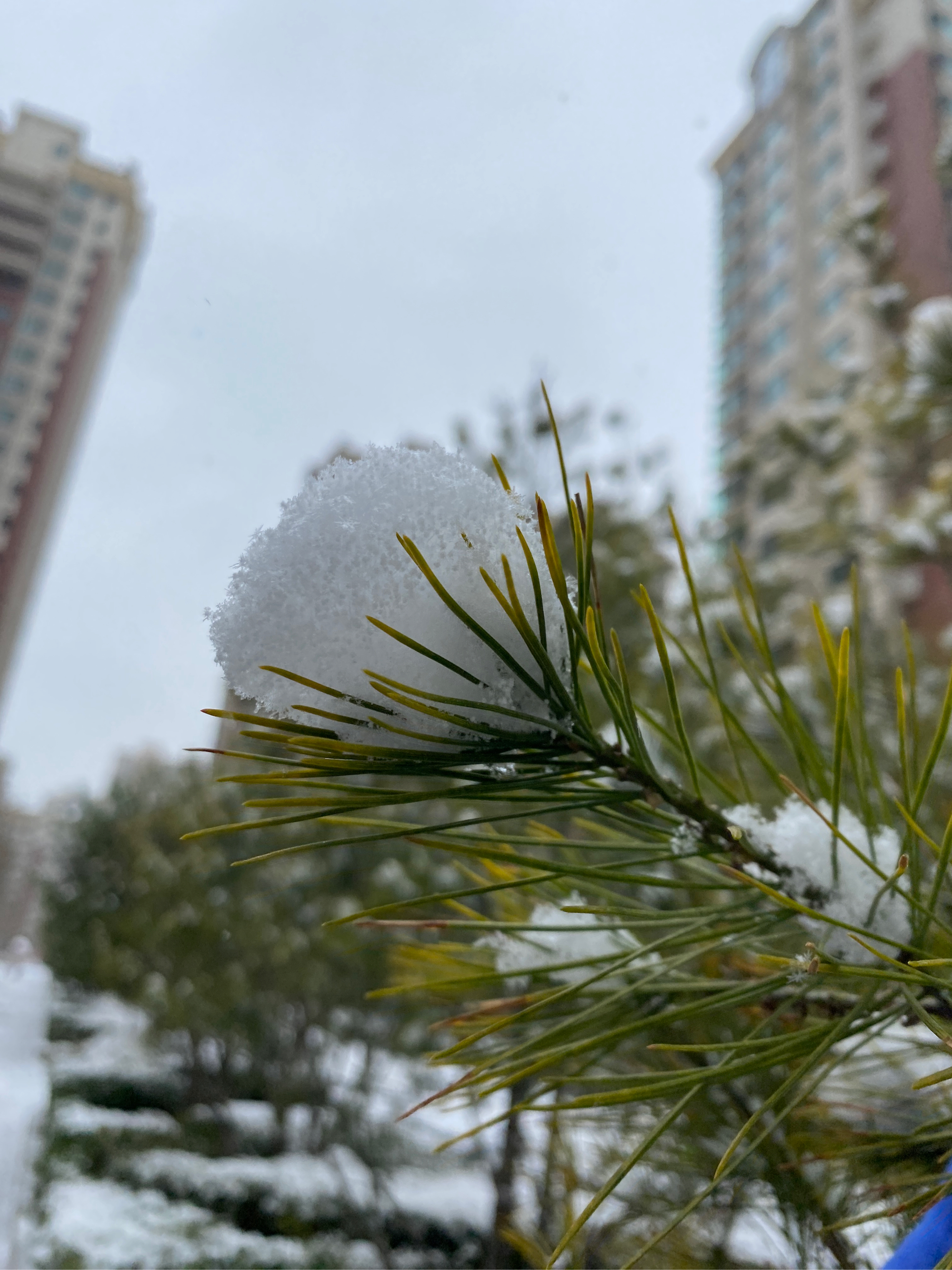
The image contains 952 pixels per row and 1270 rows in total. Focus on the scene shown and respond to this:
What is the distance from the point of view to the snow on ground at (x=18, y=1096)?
5.68m

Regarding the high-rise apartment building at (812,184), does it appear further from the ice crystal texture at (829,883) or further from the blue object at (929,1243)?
the blue object at (929,1243)

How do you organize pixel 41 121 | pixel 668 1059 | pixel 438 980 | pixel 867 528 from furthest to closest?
pixel 41 121, pixel 867 528, pixel 668 1059, pixel 438 980

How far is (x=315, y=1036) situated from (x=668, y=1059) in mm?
7318

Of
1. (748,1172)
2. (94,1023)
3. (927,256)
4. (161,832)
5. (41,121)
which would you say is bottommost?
(94,1023)

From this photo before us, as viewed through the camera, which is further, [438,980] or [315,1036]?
[315,1036]

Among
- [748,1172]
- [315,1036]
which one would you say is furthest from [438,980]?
[315,1036]

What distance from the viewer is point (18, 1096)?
9.00 meters

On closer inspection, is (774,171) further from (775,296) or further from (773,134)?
(775,296)

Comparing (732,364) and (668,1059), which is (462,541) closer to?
(668,1059)

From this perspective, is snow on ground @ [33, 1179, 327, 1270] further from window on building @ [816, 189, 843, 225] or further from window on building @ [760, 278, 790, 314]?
window on building @ [760, 278, 790, 314]

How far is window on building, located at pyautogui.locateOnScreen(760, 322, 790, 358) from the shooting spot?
78.1 feet

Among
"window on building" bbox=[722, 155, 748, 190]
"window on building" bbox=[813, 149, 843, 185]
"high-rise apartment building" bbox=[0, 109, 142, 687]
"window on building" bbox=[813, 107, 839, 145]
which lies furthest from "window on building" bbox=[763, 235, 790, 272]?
"high-rise apartment building" bbox=[0, 109, 142, 687]

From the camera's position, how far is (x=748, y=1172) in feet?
2.55

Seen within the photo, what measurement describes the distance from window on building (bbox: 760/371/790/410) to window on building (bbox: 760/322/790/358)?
79 cm
